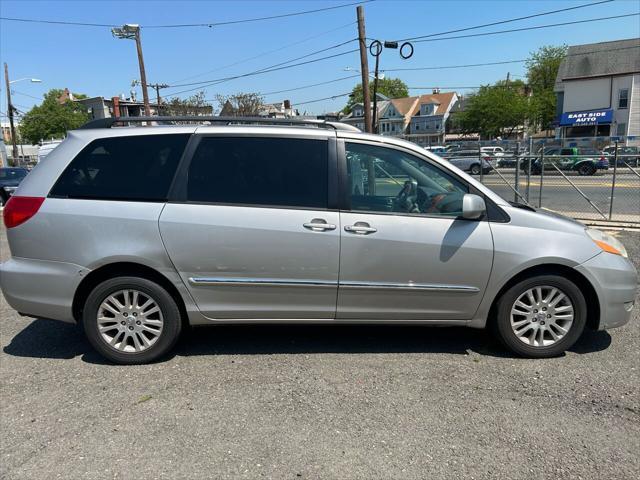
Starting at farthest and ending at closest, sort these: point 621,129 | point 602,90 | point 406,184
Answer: point 602,90 < point 621,129 < point 406,184

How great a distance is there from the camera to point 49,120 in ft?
232

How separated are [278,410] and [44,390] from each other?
1.70 metres

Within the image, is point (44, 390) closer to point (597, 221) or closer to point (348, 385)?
point (348, 385)

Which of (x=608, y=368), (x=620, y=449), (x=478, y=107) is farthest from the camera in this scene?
(x=478, y=107)

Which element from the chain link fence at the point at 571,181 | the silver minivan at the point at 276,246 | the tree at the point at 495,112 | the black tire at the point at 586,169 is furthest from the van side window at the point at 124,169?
the tree at the point at 495,112

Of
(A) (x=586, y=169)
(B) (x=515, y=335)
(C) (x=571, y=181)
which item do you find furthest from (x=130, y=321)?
(A) (x=586, y=169)

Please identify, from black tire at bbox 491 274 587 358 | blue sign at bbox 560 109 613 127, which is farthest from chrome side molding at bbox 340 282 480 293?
blue sign at bbox 560 109 613 127

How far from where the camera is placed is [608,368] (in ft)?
12.2

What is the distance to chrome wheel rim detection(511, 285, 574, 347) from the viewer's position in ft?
12.4

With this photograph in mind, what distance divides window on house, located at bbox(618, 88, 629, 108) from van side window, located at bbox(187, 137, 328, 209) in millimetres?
50409

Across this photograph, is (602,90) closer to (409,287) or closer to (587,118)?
(587,118)

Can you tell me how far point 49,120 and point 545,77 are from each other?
72.5 metres

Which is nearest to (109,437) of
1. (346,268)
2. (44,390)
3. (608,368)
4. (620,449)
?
(44,390)

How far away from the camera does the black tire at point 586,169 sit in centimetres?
2209
